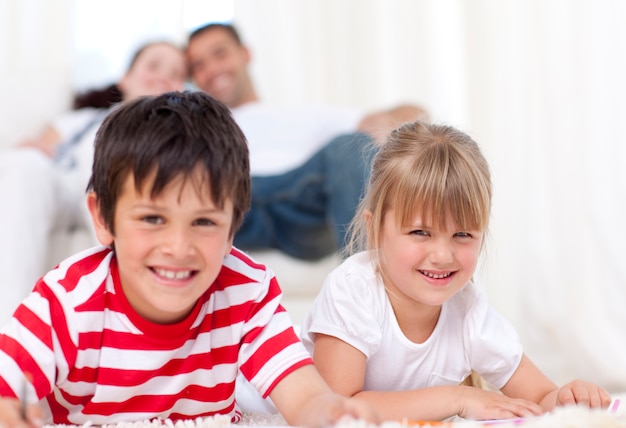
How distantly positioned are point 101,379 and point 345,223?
0.83 meters

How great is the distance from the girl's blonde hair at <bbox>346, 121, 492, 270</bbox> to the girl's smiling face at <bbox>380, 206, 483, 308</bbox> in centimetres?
1

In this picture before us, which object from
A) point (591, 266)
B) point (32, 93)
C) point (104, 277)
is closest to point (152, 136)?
point (104, 277)

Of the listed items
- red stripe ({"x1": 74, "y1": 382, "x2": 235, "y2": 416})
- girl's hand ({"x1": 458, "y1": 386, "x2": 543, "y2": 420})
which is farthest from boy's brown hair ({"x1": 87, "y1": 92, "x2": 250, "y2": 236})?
girl's hand ({"x1": 458, "y1": 386, "x2": 543, "y2": 420})

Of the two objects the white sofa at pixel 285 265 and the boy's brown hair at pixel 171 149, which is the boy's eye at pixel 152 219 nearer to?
the boy's brown hair at pixel 171 149

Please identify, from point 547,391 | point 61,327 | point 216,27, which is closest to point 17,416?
point 61,327

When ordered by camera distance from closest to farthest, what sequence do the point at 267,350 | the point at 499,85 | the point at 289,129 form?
1. the point at 267,350
2. the point at 289,129
3. the point at 499,85

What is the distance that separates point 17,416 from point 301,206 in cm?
111

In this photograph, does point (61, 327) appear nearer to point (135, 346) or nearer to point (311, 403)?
point (135, 346)

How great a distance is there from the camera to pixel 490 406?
3.11ft

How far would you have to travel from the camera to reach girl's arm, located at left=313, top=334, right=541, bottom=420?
3.11 feet

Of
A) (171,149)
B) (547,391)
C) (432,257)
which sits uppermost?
(171,149)

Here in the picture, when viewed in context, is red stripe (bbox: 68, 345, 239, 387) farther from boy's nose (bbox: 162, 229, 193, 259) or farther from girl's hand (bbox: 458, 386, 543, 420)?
girl's hand (bbox: 458, 386, 543, 420)

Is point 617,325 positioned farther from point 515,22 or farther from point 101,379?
point 101,379

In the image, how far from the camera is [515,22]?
2363mm
